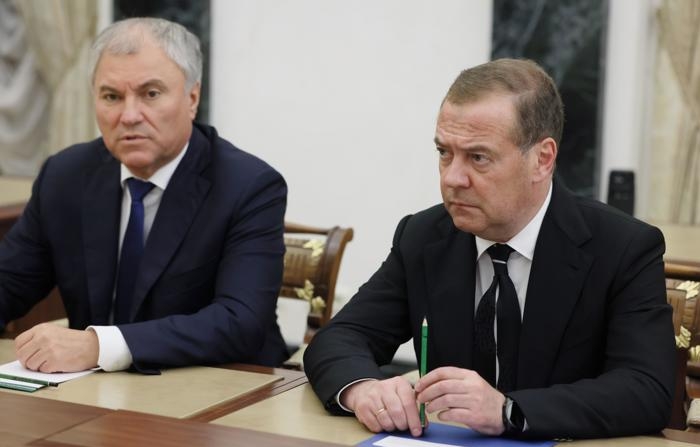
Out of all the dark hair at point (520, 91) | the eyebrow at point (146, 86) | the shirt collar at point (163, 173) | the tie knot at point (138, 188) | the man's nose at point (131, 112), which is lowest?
the tie knot at point (138, 188)

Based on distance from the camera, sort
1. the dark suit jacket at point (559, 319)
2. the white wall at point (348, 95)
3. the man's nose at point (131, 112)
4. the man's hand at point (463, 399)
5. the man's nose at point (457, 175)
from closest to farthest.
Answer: the man's hand at point (463, 399) → the dark suit jacket at point (559, 319) → the man's nose at point (457, 175) → the man's nose at point (131, 112) → the white wall at point (348, 95)

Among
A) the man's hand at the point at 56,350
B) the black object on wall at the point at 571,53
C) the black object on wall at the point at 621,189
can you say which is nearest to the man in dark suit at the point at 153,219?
the man's hand at the point at 56,350

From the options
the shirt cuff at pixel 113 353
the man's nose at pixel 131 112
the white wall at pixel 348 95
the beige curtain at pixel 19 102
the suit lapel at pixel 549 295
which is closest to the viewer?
the suit lapel at pixel 549 295

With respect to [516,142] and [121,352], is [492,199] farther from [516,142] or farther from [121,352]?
[121,352]

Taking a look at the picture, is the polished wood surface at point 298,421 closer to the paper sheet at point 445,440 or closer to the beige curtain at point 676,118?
the paper sheet at point 445,440

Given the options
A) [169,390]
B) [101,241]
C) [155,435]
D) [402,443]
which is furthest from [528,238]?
[101,241]

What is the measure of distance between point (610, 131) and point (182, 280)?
2559mm

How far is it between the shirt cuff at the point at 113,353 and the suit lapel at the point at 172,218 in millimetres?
442

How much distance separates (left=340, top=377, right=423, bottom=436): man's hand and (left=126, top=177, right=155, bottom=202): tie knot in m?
1.15

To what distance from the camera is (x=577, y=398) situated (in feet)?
7.72

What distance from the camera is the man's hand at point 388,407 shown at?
2.33 m

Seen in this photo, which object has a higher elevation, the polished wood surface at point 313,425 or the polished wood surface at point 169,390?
the polished wood surface at point 313,425

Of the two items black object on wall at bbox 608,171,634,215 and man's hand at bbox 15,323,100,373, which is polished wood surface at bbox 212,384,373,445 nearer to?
man's hand at bbox 15,323,100,373

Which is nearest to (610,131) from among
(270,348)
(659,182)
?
(659,182)
